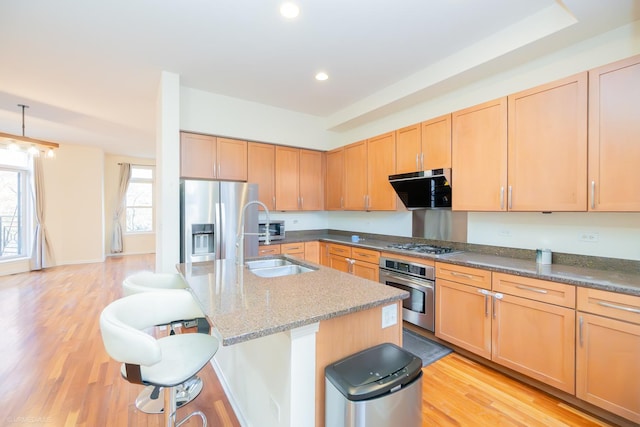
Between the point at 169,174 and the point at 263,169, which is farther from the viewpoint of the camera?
the point at 263,169

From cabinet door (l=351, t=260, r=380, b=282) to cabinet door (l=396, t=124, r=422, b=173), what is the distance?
4.10 ft

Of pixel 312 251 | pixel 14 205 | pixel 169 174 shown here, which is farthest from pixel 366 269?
pixel 14 205

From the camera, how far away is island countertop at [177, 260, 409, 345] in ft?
3.60

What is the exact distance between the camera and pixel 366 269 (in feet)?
11.5

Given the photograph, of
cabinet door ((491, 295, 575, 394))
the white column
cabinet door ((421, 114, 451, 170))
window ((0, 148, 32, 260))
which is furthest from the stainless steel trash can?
window ((0, 148, 32, 260))

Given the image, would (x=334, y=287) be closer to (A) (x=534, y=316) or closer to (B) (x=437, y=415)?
(B) (x=437, y=415)

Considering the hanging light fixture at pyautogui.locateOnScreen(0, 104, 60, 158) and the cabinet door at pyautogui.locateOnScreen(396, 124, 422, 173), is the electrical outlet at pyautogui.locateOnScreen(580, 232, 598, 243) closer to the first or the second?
the cabinet door at pyautogui.locateOnScreen(396, 124, 422, 173)

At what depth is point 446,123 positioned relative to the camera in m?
2.92

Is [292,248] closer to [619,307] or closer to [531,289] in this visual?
[531,289]

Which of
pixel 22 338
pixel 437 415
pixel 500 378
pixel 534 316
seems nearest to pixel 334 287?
pixel 437 415

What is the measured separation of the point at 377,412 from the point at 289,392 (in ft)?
1.27

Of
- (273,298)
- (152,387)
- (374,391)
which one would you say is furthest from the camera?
(152,387)

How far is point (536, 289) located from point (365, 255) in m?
1.80

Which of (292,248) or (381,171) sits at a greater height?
(381,171)
